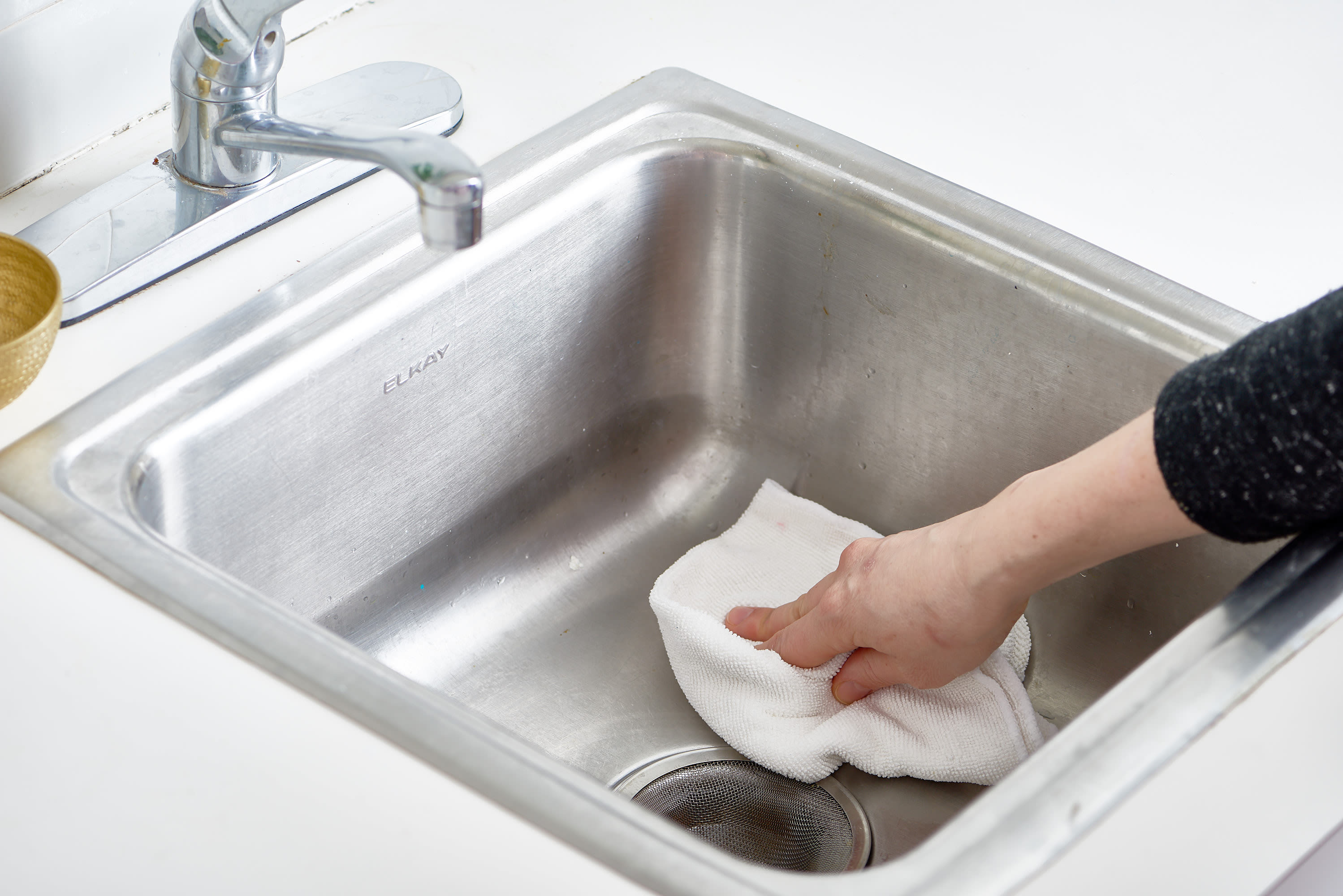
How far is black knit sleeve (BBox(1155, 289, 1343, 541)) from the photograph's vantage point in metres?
0.52

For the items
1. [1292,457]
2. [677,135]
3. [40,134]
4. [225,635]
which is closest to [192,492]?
[225,635]

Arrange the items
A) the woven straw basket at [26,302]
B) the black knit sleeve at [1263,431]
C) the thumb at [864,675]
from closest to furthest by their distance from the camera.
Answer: the black knit sleeve at [1263,431] → the woven straw basket at [26,302] → the thumb at [864,675]

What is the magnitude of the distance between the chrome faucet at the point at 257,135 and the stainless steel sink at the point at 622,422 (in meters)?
0.08

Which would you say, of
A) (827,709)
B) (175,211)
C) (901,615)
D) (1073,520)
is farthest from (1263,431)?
(175,211)

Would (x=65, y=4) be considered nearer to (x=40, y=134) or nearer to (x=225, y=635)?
(x=40, y=134)

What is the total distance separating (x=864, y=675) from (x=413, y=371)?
0.31 m

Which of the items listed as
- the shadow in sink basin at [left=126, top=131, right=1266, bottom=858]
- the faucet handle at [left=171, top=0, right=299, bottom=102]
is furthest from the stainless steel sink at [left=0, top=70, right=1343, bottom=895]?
the faucet handle at [left=171, top=0, right=299, bottom=102]

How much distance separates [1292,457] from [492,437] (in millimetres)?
493

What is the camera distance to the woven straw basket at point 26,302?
A: 0.63m

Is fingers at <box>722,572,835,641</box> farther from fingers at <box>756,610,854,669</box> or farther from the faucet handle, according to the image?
the faucet handle

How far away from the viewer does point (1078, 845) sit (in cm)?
49

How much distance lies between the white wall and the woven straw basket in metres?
0.14

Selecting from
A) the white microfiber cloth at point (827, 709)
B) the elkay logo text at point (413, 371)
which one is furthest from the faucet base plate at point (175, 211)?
the white microfiber cloth at point (827, 709)

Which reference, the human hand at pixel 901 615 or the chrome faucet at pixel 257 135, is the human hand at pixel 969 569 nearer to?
the human hand at pixel 901 615
